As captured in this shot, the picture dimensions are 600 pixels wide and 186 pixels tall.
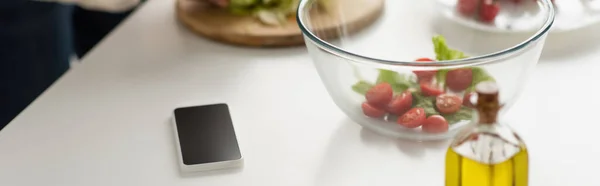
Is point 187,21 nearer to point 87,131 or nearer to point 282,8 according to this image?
point 282,8

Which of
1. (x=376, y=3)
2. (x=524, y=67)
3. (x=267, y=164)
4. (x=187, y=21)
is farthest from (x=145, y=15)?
(x=524, y=67)

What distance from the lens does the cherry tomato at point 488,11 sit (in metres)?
1.17

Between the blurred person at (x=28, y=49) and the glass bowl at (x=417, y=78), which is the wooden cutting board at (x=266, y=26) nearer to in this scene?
the glass bowl at (x=417, y=78)

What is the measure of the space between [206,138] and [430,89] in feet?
0.82

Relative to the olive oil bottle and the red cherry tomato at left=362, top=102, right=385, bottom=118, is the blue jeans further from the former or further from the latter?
the olive oil bottle

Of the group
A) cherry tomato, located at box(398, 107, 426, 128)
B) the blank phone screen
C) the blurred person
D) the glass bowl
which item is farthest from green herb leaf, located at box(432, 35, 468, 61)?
the blurred person

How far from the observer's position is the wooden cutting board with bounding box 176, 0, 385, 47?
3.79ft

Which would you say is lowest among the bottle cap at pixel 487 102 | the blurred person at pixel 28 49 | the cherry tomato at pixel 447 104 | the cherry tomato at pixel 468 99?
the blurred person at pixel 28 49

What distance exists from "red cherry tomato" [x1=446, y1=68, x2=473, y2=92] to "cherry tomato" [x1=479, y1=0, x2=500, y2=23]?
0.29m

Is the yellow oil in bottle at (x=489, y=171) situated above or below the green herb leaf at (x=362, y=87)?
above

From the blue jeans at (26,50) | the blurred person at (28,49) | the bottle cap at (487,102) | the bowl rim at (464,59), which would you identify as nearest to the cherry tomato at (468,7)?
the bowl rim at (464,59)

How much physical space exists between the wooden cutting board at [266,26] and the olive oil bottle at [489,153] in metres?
0.39

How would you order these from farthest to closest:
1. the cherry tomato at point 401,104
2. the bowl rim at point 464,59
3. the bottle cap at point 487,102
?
the cherry tomato at point 401,104
the bowl rim at point 464,59
the bottle cap at point 487,102

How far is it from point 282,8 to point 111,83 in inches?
11.0
